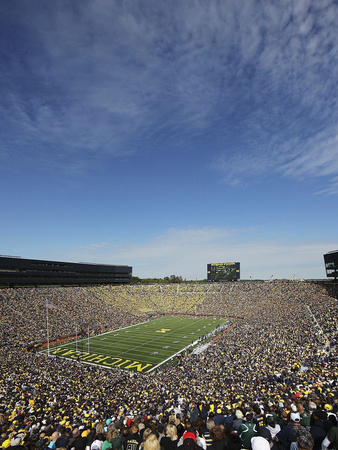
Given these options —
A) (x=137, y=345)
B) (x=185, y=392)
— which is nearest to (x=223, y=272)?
(x=137, y=345)

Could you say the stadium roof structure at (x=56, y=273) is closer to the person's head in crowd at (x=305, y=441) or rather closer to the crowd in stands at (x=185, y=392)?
the crowd in stands at (x=185, y=392)

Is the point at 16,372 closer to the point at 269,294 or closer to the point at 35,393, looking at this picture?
the point at 35,393

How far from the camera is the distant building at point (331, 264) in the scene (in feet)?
175

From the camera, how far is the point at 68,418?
13.1 metres

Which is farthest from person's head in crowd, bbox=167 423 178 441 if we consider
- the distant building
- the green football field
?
the distant building

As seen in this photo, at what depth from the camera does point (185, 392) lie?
56.0 feet

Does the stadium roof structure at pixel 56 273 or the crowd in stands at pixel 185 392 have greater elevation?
the stadium roof structure at pixel 56 273

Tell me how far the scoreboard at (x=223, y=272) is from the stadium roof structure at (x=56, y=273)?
32592 mm

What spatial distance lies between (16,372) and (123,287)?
6123cm

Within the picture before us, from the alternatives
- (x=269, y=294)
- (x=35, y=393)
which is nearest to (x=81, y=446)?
(x=35, y=393)

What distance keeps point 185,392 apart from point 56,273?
62.6m

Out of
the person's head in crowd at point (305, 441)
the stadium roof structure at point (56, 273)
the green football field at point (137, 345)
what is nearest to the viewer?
the person's head in crowd at point (305, 441)

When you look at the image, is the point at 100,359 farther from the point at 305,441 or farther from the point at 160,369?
the point at 305,441

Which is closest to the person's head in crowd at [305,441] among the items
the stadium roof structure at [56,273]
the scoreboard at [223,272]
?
the stadium roof structure at [56,273]
